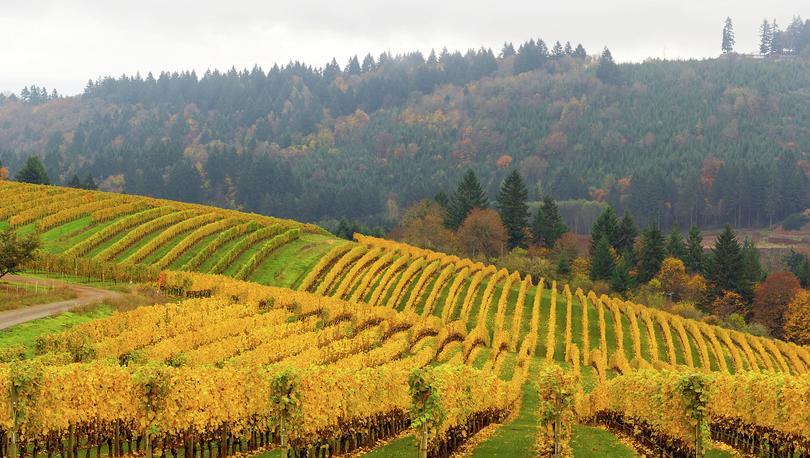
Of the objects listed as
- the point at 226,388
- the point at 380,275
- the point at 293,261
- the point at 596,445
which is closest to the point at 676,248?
the point at 380,275

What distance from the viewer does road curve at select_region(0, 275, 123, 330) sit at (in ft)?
195

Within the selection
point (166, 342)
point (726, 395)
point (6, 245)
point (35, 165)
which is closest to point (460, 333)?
point (166, 342)

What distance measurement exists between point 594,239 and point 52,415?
107446 mm

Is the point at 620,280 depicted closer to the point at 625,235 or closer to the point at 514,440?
the point at 625,235

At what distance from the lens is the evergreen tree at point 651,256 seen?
12444 cm

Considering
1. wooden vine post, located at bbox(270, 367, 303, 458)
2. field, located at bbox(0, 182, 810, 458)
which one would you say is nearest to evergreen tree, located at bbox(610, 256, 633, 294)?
field, located at bbox(0, 182, 810, 458)

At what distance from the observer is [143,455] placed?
1470 inches

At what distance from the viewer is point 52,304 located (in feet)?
213

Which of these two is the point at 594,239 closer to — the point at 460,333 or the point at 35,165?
the point at 460,333

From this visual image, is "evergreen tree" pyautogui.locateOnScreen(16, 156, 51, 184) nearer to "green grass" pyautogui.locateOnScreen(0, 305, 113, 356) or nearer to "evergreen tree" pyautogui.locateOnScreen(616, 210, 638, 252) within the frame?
"green grass" pyautogui.locateOnScreen(0, 305, 113, 356)

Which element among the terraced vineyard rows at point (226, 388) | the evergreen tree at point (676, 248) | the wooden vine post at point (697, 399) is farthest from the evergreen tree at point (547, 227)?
the wooden vine post at point (697, 399)

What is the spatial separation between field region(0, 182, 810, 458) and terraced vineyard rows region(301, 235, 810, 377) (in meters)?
0.27

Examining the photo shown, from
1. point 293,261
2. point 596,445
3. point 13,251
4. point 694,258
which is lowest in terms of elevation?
point 694,258

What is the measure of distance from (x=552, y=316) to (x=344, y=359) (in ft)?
93.9
